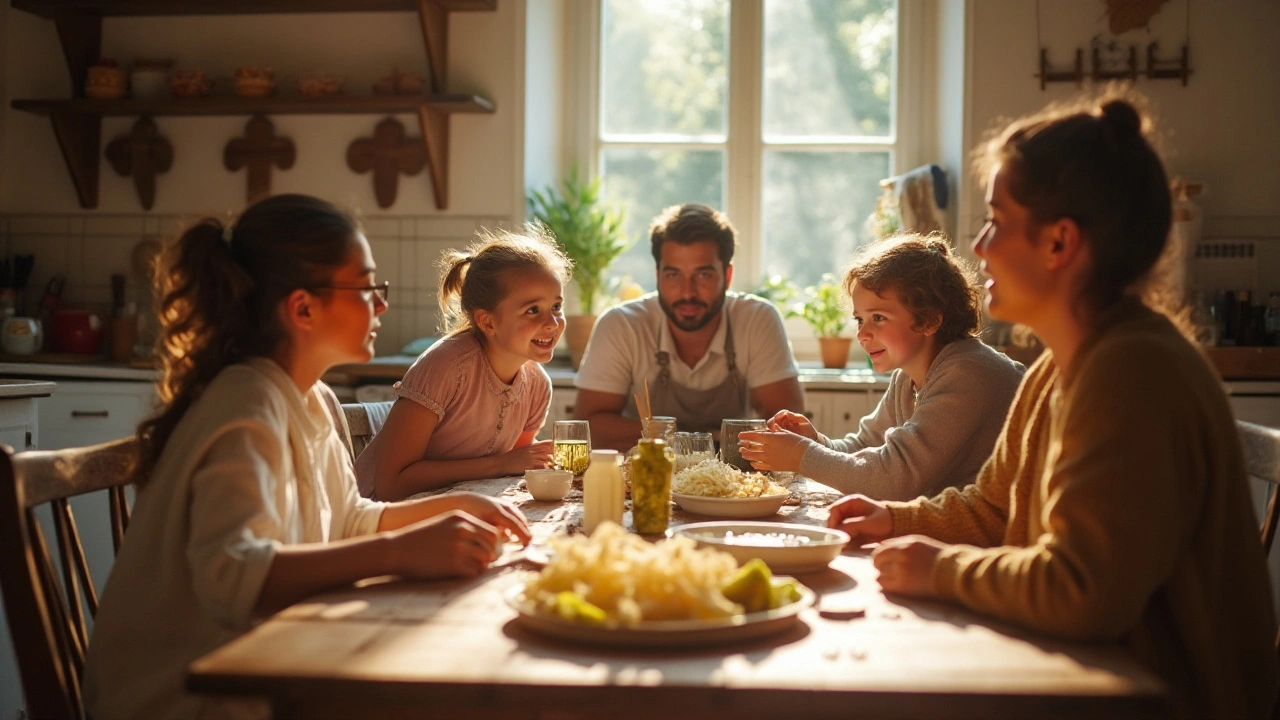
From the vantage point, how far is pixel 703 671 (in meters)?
0.94

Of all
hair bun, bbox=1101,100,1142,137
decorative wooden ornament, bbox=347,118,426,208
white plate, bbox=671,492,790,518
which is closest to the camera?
hair bun, bbox=1101,100,1142,137

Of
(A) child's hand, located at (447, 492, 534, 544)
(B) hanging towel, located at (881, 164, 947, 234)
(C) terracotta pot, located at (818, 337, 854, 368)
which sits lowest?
(A) child's hand, located at (447, 492, 534, 544)

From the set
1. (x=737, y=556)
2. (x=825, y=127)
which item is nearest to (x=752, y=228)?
(x=825, y=127)

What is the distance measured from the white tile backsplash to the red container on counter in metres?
0.29

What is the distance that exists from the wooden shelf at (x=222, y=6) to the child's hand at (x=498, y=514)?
3.01 metres

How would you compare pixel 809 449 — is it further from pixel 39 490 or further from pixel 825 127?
pixel 825 127

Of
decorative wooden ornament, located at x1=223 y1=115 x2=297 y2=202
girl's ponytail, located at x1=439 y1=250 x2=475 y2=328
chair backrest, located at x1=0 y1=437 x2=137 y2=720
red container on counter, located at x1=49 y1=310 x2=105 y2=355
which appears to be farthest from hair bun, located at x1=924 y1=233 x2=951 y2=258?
red container on counter, located at x1=49 y1=310 x2=105 y2=355

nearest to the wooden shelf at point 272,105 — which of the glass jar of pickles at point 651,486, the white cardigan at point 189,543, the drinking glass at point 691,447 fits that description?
the drinking glass at point 691,447

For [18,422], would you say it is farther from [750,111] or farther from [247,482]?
[750,111]

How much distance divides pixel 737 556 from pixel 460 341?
121 cm

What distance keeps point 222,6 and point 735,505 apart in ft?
11.4

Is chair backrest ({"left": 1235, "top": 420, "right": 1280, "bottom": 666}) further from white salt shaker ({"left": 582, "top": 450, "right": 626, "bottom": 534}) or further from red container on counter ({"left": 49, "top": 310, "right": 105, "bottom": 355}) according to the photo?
red container on counter ({"left": 49, "top": 310, "right": 105, "bottom": 355})

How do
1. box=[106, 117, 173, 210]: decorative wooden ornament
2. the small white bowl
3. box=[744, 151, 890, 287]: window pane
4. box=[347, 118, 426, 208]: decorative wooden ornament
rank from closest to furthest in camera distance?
the small white bowl, box=[347, 118, 426, 208]: decorative wooden ornament, box=[106, 117, 173, 210]: decorative wooden ornament, box=[744, 151, 890, 287]: window pane

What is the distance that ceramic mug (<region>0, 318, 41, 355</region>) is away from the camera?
4.18 m
